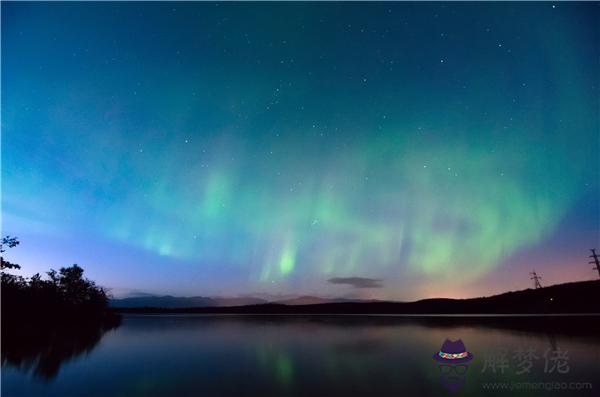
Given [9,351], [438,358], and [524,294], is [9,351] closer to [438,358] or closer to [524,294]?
[438,358]

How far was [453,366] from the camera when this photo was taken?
70.3ft

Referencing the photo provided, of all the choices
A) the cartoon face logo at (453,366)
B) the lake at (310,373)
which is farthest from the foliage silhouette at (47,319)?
the cartoon face logo at (453,366)

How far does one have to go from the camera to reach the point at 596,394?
535 inches

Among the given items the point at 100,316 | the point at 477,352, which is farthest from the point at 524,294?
the point at 100,316

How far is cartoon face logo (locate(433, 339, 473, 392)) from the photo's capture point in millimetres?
16720

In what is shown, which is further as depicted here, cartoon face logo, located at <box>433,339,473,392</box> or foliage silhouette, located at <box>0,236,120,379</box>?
foliage silhouette, located at <box>0,236,120,379</box>

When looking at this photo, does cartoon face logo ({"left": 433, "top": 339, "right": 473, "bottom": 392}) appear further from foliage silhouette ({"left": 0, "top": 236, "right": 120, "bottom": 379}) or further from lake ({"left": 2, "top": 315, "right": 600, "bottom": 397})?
foliage silhouette ({"left": 0, "top": 236, "right": 120, "bottom": 379})

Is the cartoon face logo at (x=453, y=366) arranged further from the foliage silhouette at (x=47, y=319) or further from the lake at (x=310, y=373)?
the foliage silhouette at (x=47, y=319)

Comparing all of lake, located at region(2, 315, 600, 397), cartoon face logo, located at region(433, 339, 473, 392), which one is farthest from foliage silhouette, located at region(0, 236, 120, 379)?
cartoon face logo, located at region(433, 339, 473, 392)

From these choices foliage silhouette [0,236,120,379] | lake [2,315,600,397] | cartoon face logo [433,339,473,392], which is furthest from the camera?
foliage silhouette [0,236,120,379]

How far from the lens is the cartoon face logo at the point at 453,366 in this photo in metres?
16.7

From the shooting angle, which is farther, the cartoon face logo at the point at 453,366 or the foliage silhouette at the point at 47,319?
the foliage silhouette at the point at 47,319

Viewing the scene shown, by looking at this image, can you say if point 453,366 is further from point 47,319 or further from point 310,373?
point 47,319

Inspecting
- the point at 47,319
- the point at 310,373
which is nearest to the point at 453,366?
the point at 310,373
